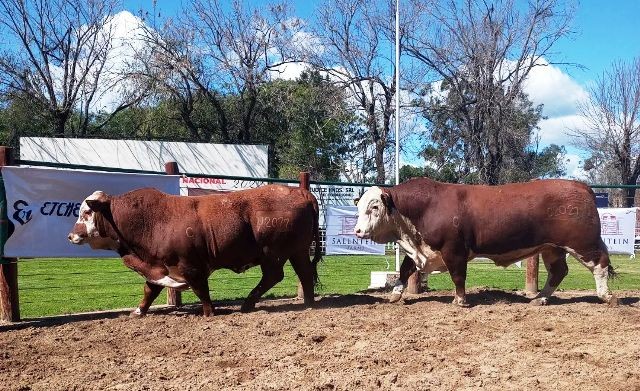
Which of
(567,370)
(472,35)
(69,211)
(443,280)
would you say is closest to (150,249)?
(69,211)

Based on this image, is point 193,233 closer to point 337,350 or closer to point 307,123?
point 337,350

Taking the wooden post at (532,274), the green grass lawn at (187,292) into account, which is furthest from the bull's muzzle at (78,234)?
the wooden post at (532,274)

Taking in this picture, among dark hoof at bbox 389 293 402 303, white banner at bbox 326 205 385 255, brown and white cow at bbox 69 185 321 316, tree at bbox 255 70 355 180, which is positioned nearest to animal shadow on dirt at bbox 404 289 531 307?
dark hoof at bbox 389 293 402 303

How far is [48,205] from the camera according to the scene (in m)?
7.28

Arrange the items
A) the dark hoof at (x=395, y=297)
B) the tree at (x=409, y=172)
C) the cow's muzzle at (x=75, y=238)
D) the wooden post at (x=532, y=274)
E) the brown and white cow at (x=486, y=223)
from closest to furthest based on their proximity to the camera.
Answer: the cow's muzzle at (x=75, y=238) → the brown and white cow at (x=486, y=223) → the dark hoof at (x=395, y=297) → the wooden post at (x=532, y=274) → the tree at (x=409, y=172)

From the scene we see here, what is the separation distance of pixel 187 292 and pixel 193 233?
3.87 metres

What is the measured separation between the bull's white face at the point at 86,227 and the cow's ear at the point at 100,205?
0.06 metres

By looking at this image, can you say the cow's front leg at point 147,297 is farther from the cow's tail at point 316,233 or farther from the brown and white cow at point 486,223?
the brown and white cow at point 486,223

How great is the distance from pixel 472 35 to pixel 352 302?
23021 millimetres

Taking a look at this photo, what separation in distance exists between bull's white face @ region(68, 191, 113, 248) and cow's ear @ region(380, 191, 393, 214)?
10.9ft

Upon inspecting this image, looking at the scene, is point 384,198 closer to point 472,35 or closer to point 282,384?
point 282,384

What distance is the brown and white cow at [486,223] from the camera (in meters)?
7.93

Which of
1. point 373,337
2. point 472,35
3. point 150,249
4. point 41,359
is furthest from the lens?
point 472,35

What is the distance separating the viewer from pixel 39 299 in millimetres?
10172
